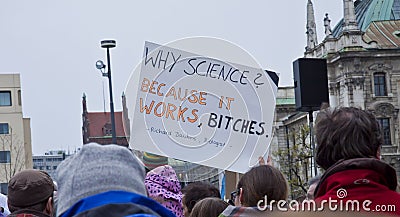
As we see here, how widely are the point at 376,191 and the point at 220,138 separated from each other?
18.3 feet

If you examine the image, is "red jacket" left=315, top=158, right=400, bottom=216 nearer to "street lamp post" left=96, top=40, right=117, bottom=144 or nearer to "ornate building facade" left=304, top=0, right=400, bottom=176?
"street lamp post" left=96, top=40, right=117, bottom=144

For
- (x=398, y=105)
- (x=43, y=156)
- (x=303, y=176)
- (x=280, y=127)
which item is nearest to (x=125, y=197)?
(x=303, y=176)

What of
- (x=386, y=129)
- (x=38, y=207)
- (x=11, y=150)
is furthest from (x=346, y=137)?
(x=11, y=150)

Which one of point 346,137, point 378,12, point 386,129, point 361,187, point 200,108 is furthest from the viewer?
point 378,12

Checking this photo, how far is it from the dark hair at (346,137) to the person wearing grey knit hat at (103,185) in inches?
45.7

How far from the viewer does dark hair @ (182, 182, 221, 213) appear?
6.89 m

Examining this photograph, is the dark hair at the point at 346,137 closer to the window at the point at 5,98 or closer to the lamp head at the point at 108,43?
the lamp head at the point at 108,43

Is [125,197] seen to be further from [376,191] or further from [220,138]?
[220,138]

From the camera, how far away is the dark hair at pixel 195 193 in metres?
6.89

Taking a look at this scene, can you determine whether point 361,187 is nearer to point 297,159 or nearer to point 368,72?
point 297,159

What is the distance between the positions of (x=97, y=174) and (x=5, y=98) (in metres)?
74.9

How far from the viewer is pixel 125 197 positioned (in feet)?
9.16

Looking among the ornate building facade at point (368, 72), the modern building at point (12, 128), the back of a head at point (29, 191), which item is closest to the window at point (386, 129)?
the ornate building facade at point (368, 72)

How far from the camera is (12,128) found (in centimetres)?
7450
